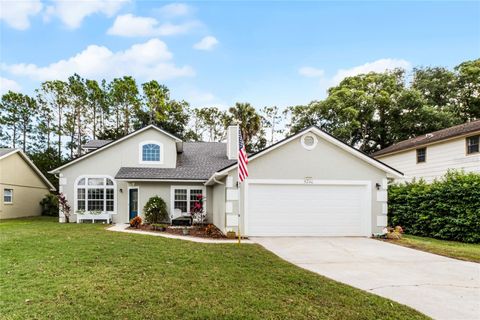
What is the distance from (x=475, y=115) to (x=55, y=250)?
3649 cm

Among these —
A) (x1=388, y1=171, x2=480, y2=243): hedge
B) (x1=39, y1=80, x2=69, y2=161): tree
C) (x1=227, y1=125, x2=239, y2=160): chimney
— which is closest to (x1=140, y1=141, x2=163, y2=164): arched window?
(x1=227, y1=125, x2=239, y2=160): chimney

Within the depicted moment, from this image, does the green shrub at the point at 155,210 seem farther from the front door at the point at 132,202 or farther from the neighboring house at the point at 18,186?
the neighboring house at the point at 18,186

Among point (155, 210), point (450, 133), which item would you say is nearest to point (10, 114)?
point (155, 210)

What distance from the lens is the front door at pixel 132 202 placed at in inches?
667

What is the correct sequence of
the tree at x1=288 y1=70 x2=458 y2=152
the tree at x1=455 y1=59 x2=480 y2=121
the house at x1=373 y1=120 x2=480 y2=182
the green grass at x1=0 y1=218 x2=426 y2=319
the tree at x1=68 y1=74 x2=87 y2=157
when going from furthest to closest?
1. the tree at x1=68 y1=74 x2=87 y2=157
2. the tree at x1=288 y1=70 x2=458 y2=152
3. the tree at x1=455 y1=59 x2=480 y2=121
4. the house at x1=373 y1=120 x2=480 y2=182
5. the green grass at x1=0 y1=218 x2=426 y2=319

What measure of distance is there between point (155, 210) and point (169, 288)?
1112 cm

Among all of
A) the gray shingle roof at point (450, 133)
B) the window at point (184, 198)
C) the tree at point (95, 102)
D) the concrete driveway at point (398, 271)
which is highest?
the tree at point (95, 102)

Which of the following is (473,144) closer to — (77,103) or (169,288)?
(169,288)

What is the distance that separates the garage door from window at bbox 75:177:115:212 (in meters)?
9.41

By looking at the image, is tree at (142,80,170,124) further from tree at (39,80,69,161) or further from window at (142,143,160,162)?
window at (142,143,160,162)

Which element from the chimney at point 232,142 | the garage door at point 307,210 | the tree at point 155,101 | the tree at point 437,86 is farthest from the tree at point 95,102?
the tree at point 437,86

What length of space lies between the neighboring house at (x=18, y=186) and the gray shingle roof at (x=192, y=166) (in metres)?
9.44

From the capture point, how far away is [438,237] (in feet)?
41.3

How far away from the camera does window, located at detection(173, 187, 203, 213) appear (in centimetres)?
1681
